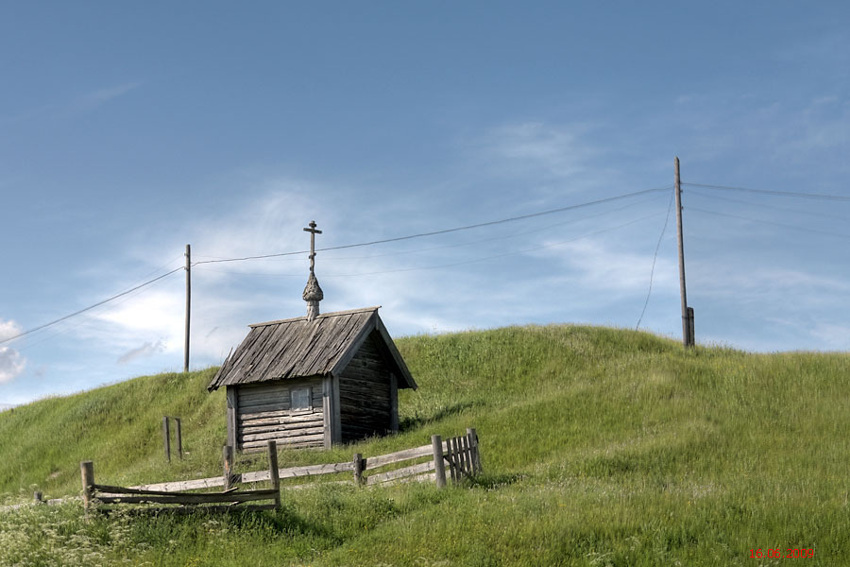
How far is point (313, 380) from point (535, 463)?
9.96 metres

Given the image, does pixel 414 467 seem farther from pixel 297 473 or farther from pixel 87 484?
pixel 87 484

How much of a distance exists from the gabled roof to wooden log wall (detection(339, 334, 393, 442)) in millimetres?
588

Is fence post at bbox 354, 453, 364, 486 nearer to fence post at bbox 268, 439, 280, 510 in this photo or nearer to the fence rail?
the fence rail

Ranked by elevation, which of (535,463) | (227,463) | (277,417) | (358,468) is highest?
(277,417)

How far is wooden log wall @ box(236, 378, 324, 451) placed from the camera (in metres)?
32.8

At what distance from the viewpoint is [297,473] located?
23641mm

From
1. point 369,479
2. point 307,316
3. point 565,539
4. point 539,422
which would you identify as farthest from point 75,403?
point 565,539

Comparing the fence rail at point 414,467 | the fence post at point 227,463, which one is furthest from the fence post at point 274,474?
the fence post at point 227,463

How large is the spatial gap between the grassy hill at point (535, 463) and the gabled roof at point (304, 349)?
9.72 ft

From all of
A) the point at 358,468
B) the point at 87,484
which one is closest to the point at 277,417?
the point at 358,468

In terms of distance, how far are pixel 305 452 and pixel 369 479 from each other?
9145 mm

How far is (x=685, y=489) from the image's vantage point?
19422 millimetres
